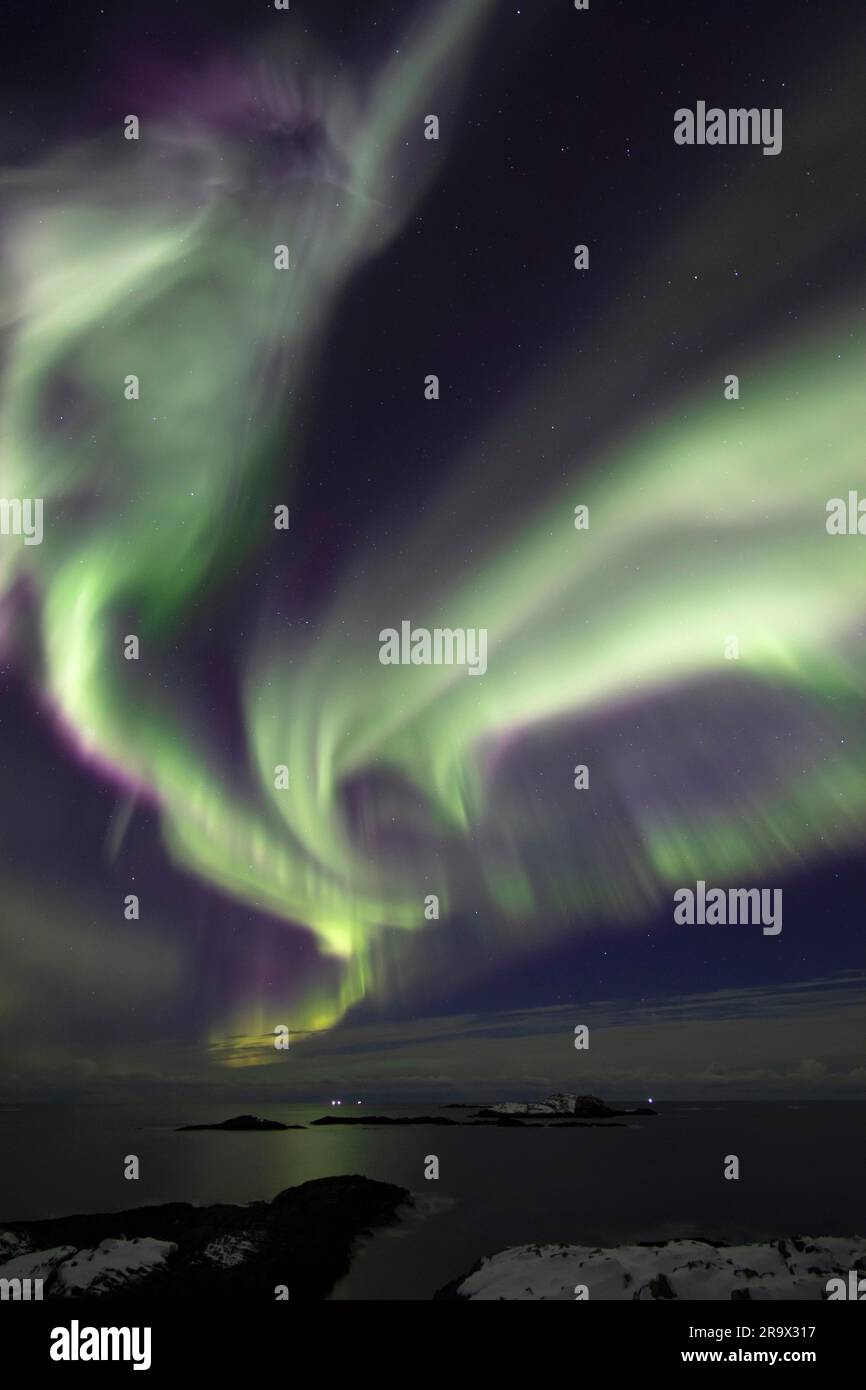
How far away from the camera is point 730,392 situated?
327 inches

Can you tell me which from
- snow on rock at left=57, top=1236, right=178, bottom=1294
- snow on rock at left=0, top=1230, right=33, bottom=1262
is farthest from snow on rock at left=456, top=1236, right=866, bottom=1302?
snow on rock at left=0, top=1230, right=33, bottom=1262

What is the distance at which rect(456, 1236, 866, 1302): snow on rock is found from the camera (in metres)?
7.82

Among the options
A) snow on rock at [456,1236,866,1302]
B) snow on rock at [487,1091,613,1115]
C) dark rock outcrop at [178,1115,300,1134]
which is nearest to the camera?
snow on rock at [456,1236,866,1302]

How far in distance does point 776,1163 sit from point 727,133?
8.16m

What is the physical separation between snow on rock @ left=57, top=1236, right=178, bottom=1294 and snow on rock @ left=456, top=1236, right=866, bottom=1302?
2363 millimetres

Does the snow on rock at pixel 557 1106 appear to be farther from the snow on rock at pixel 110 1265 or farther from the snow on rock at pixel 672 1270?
the snow on rock at pixel 110 1265

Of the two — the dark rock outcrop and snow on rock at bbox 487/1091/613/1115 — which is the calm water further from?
snow on rock at bbox 487/1091/613/1115

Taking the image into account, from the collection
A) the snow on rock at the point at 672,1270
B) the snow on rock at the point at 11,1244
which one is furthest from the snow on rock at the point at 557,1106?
the snow on rock at the point at 11,1244

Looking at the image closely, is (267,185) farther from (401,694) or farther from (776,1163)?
(776,1163)

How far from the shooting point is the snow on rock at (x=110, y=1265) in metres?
7.92

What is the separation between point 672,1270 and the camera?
25.9ft

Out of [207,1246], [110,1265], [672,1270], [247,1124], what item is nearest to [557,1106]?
[672,1270]

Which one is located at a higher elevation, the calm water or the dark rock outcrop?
the dark rock outcrop
